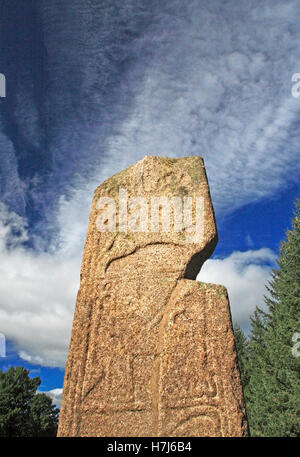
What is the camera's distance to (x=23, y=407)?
3366cm

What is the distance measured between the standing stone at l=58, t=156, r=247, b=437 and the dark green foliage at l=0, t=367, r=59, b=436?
31762 millimetres

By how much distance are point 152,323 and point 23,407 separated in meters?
35.9

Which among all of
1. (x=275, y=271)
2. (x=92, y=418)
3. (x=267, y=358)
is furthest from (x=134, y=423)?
(x=275, y=271)

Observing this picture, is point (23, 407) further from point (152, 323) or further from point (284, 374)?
point (152, 323)

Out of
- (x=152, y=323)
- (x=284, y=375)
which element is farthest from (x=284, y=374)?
(x=152, y=323)

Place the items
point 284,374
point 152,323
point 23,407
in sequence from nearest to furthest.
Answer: point 152,323 → point 284,374 → point 23,407

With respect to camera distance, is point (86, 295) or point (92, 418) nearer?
point (92, 418)

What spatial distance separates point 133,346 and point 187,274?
40.6 inches

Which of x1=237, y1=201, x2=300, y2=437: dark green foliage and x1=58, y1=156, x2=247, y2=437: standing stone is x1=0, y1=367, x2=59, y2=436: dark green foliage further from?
x1=58, y1=156, x2=247, y2=437: standing stone

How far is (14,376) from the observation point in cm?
3416

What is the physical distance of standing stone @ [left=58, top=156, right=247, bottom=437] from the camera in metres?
3.53

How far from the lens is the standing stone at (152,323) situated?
3.53 meters

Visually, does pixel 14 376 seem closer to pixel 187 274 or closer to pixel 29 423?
pixel 29 423

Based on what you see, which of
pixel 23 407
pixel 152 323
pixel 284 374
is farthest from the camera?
pixel 23 407
